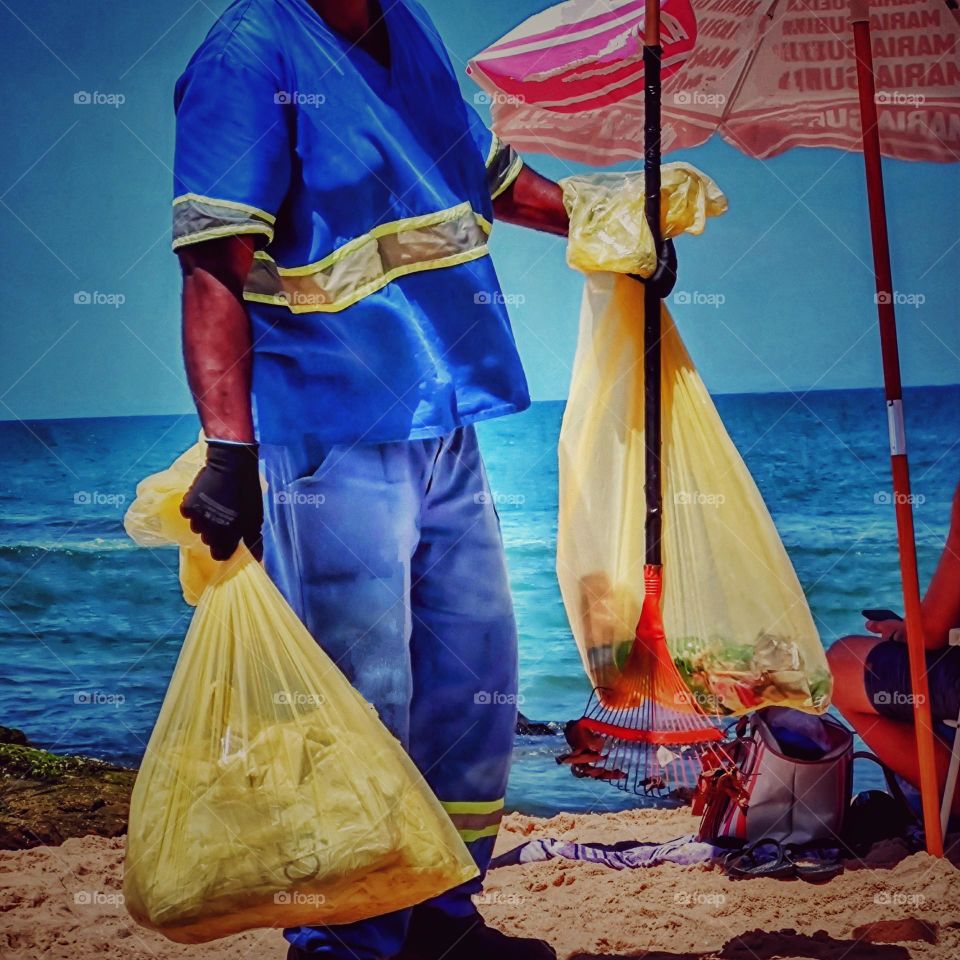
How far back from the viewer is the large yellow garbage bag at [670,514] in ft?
9.22

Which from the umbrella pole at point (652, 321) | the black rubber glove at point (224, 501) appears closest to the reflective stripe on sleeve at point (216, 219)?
the black rubber glove at point (224, 501)

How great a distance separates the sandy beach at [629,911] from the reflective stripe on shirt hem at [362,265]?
128cm

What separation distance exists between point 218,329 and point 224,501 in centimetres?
34

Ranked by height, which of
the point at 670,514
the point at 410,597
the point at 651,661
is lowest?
the point at 651,661

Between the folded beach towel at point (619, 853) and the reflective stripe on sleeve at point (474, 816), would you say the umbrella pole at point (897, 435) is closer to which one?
the folded beach towel at point (619, 853)

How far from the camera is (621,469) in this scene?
2848 millimetres

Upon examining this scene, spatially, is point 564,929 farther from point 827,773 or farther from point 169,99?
point 169,99

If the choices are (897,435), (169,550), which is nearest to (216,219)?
(169,550)

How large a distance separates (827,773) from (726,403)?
878 mm

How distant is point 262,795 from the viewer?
7.88 feet

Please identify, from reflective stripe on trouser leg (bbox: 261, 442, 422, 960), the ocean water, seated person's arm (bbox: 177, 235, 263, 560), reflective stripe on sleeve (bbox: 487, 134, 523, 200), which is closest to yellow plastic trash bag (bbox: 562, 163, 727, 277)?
reflective stripe on sleeve (bbox: 487, 134, 523, 200)

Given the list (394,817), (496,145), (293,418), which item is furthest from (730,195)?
(394,817)

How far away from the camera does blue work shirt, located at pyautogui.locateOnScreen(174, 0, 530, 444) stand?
8.34ft

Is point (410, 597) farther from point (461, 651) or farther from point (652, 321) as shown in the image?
point (652, 321)
